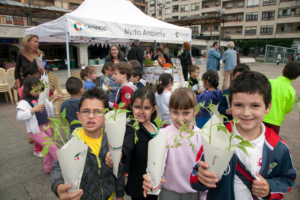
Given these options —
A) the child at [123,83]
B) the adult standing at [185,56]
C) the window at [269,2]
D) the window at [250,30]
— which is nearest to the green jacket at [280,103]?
the child at [123,83]

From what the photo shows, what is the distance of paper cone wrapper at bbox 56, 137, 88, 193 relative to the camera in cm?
88

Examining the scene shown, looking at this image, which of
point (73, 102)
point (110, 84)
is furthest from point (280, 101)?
point (110, 84)

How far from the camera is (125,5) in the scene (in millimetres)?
7043

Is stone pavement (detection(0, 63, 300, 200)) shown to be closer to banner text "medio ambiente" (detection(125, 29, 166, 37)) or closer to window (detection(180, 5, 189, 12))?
banner text "medio ambiente" (detection(125, 29, 166, 37))

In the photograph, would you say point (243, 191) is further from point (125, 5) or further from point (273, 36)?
point (273, 36)

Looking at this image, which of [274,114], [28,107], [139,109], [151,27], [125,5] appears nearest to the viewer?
[139,109]

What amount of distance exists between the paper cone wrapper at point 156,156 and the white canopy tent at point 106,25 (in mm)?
Answer: 4490

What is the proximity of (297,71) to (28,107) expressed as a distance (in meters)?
3.59

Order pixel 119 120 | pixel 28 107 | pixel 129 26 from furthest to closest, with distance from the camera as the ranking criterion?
pixel 129 26, pixel 28 107, pixel 119 120

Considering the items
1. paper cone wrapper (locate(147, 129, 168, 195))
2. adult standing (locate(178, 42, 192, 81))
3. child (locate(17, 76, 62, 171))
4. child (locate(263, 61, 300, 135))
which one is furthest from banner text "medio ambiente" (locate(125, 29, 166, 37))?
paper cone wrapper (locate(147, 129, 168, 195))

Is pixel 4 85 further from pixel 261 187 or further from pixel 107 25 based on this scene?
pixel 261 187

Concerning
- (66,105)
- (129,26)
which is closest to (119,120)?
(66,105)

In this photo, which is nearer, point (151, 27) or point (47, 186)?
point (47, 186)

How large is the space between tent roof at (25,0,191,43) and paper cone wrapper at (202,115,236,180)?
463 centimetres
